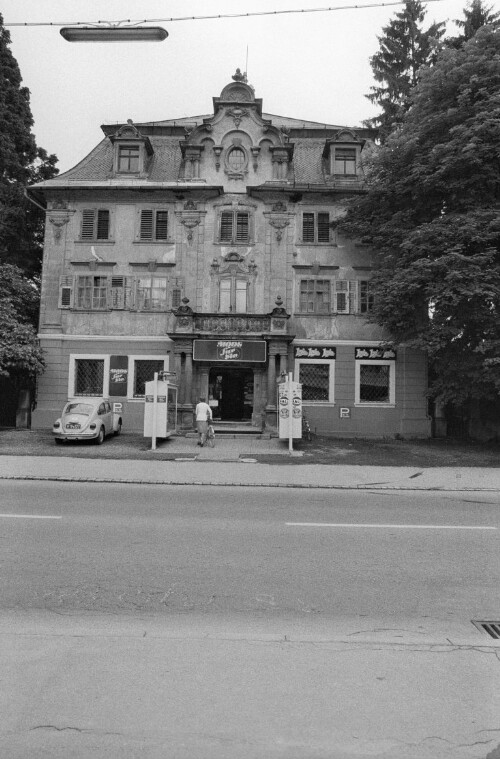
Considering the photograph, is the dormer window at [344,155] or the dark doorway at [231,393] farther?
the dormer window at [344,155]

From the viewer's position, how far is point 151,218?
92.8 ft

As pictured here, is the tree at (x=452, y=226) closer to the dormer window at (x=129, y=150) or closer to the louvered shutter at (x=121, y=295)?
the louvered shutter at (x=121, y=295)

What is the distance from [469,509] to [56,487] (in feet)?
28.2

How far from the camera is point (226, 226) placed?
28.1m

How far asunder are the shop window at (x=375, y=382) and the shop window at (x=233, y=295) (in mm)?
6319

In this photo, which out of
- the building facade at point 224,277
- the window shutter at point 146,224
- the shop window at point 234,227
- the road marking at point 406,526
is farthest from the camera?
the window shutter at point 146,224

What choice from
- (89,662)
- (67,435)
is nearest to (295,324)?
(67,435)

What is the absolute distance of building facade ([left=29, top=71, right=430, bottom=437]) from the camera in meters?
27.4

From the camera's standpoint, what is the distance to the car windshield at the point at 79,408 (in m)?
22.5

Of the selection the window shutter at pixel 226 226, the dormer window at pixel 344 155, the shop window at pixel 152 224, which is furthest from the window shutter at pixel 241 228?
the dormer window at pixel 344 155

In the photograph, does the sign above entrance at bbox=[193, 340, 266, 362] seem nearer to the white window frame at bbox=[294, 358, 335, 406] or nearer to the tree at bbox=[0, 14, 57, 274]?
the white window frame at bbox=[294, 358, 335, 406]

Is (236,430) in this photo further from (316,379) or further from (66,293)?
(66,293)

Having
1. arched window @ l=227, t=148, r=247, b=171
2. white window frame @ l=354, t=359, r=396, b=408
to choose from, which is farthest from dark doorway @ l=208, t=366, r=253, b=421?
arched window @ l=227, t=148, r=247, b=171

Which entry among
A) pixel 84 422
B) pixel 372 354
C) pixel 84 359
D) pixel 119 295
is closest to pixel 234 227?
pixel 119 295
